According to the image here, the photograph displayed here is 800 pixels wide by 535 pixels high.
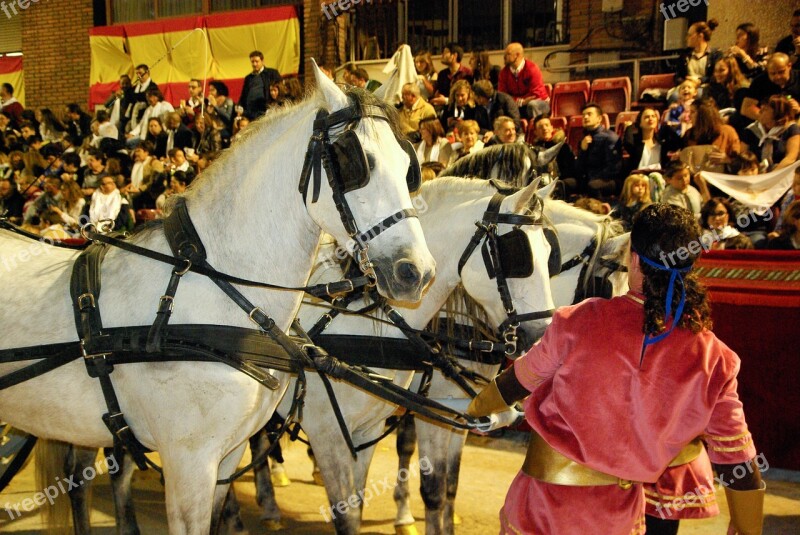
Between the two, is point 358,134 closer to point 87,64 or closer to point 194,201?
point 194,201

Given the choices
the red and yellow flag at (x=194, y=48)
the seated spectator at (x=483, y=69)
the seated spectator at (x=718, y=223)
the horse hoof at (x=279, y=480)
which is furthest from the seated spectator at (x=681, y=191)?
the red and yellow flag at (x=194, y=48)

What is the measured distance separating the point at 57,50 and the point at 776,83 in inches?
603

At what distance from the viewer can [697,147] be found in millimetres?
6809

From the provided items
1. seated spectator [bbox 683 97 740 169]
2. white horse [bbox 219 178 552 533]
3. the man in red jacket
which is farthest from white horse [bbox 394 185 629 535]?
the man in red jacket

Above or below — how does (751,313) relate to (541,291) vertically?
below

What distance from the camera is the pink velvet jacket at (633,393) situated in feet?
6.68

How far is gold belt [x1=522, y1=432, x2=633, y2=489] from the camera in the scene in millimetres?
2154

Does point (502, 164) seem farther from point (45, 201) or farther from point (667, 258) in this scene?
point (45, 201)

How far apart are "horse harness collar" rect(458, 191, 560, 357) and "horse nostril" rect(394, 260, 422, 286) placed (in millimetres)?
1088

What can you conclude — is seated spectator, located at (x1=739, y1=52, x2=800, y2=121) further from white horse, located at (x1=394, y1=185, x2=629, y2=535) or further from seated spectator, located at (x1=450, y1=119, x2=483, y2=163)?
white horse, located at (x1=394, y1=185, x2=629, y2=535)

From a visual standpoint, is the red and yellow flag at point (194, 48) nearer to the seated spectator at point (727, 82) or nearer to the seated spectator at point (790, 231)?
the seated spectator at point (727, 82)

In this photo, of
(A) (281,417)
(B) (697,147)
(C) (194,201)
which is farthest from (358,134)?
(B) (697,147)

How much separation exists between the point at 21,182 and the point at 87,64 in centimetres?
445

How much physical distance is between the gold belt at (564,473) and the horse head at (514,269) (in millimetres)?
1145
